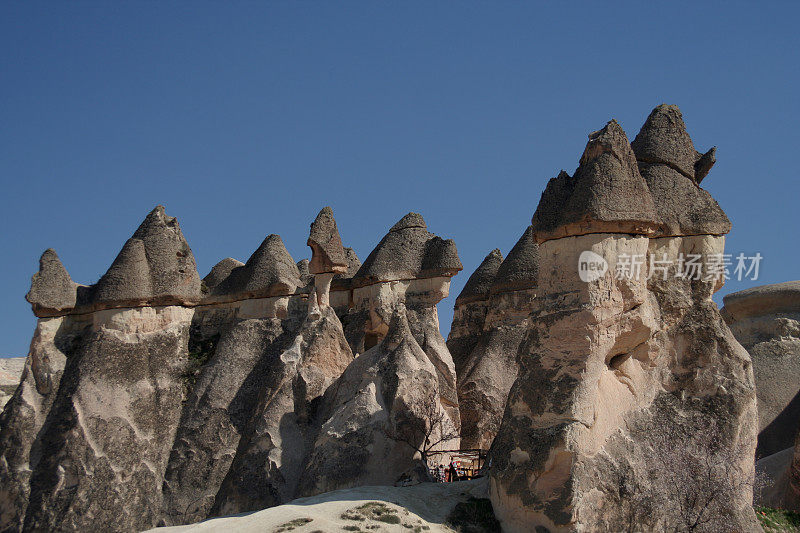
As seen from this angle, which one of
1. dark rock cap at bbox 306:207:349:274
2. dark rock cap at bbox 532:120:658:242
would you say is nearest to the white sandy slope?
dark rock cap at bbox 532:120:658:242

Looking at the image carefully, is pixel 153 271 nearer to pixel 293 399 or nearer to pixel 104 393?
pixel 104 393

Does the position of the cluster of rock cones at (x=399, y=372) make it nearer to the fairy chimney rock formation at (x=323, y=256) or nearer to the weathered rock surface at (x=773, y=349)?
the fairy chimney rock formation at (x=323, y=256)

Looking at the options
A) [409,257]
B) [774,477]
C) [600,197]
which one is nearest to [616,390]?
[600,197]

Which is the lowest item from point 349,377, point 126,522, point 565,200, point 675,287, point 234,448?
point 126,522

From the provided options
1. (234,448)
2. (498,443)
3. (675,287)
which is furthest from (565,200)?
(234,448)

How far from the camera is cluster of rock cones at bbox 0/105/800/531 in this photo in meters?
13.2

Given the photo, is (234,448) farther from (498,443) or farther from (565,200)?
(565,200)

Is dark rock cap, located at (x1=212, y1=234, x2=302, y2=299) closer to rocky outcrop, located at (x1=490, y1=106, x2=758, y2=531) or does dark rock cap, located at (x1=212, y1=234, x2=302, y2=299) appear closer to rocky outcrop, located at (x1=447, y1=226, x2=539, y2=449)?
rocky outcrop, located at (x1=447, y1=226, x2=539, y2=449)

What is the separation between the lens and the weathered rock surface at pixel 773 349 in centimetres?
2131

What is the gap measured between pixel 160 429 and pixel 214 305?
3457 mm

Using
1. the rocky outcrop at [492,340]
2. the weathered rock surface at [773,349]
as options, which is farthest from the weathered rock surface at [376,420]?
the weathered rock surface at [773,349]

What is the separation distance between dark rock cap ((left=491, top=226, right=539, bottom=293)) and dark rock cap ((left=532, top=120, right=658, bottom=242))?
7499 millimetres

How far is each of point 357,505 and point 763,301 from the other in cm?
1527

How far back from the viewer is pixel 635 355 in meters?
14.5
